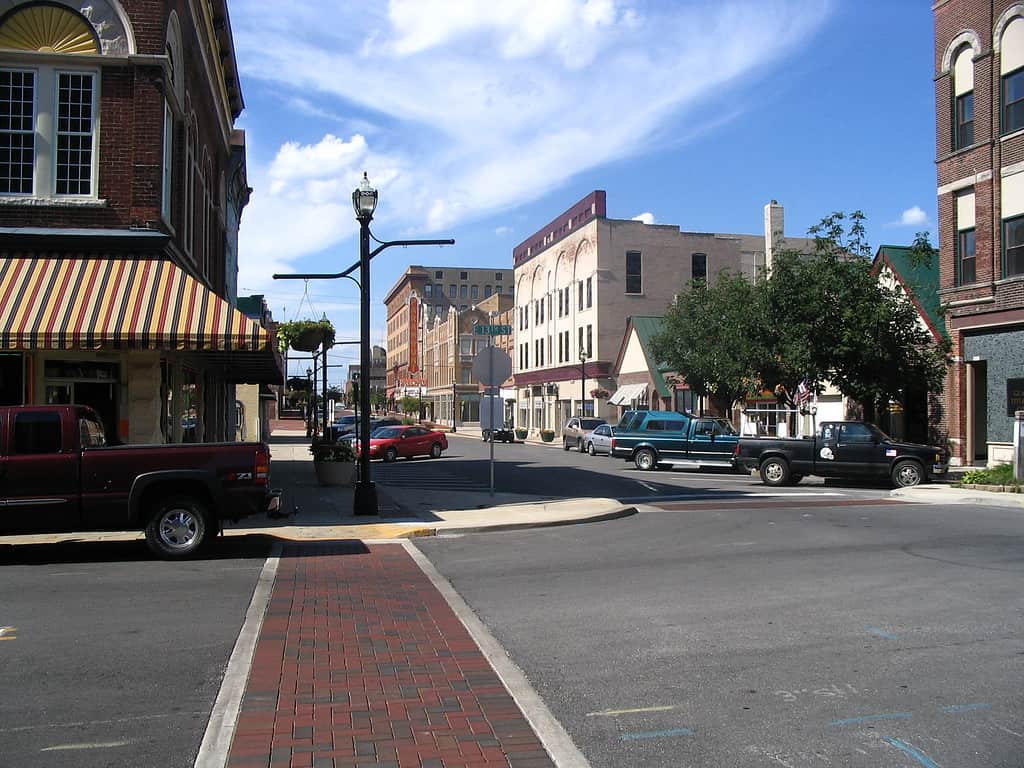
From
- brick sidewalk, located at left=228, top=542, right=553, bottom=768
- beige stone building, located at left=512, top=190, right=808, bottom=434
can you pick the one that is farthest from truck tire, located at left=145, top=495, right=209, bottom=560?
beige stone building, located at left=512, top=190, right=808, bottom=434

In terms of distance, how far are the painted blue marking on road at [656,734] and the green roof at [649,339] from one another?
148 ft

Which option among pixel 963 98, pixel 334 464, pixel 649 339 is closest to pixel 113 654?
pixel 334 464

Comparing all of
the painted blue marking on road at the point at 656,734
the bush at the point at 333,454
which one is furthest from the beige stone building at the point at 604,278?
the painted blue marking on road at the point at 656,734

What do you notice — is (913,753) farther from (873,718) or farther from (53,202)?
(53,202)

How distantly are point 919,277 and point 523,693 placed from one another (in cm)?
3268

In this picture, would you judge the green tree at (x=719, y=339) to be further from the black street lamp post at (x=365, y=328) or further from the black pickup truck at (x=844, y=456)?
the black street lamp post at (x=365, y=328)

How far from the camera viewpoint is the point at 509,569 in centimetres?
1100

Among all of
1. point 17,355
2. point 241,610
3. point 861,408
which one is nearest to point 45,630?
point 241,610

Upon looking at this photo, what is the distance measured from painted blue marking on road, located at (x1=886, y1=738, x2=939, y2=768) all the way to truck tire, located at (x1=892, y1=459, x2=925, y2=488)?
19682 millimetres

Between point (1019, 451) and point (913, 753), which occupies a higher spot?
point (1019, 451)

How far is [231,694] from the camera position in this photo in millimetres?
5785

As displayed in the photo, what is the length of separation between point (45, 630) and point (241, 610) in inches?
63.7

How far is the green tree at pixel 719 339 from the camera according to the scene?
1175 inches

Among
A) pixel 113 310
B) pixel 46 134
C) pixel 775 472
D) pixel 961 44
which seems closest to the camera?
pixel 113 310
